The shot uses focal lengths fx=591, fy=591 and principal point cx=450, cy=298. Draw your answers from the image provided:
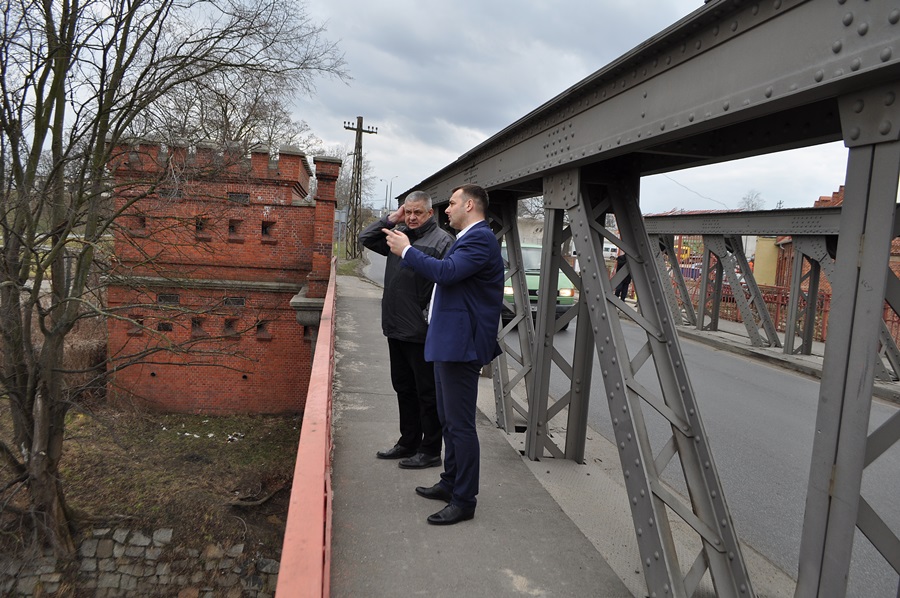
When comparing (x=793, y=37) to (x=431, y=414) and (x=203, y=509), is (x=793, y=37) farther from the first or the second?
(x=203, y=509)

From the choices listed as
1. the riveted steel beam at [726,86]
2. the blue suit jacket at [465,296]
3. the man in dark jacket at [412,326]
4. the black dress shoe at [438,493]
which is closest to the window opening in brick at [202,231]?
the man in dark jacket at [412,326]

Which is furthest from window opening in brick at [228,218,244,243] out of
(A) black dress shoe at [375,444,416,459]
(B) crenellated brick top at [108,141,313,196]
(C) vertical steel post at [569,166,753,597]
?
(C) vertical steel post at [569,166,753,597]

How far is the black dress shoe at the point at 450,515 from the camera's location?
350 cm

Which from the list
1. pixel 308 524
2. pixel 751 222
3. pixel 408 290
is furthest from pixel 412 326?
pixel 751 222

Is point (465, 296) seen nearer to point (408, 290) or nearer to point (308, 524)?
point (408, 290)

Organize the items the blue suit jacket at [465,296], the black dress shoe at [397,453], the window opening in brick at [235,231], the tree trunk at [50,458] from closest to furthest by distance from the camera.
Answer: the blue suit jacket at [465,296], the black dress shoe at [397,453], the tree trunk at [50,458], the window opening in brick at [235,231]

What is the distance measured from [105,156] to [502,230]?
8.06 metres

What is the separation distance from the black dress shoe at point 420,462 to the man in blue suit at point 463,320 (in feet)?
2.61

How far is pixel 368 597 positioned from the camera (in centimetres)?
281

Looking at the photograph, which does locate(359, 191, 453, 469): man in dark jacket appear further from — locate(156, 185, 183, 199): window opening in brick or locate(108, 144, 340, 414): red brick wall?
locate(108, 144, 340, 414): red brick wall

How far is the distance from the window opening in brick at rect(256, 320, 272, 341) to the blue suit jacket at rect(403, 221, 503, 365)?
12.3 metres

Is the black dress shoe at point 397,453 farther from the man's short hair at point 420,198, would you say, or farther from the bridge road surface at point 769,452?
the bridge road surface at point 769,452

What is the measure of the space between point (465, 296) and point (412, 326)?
0.89 meters

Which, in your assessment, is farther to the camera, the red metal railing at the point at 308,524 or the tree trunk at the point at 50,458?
the tree trunk at the point at 50,458
